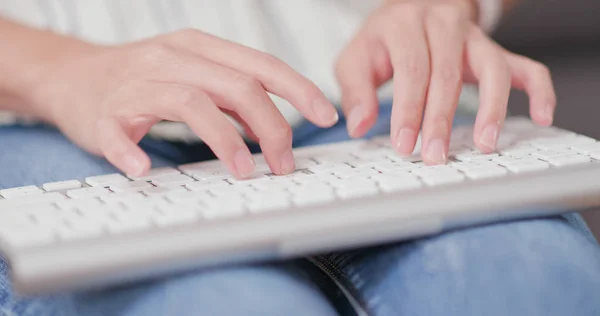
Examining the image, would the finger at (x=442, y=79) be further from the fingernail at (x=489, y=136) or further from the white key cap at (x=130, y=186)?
the white key cap at (x=130, y=186)

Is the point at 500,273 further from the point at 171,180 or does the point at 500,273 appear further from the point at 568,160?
the point at 171,180

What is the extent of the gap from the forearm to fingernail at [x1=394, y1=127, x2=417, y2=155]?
1.04 feet

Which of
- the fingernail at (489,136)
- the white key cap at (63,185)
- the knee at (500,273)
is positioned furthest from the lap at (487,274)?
the white key cap at (63,185)

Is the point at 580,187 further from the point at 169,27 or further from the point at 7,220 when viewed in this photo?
the point at 169,27

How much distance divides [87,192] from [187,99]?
0.10m

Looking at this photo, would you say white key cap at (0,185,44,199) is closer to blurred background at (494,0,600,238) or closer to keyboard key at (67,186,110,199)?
keyboard key at (67,186,110,199)

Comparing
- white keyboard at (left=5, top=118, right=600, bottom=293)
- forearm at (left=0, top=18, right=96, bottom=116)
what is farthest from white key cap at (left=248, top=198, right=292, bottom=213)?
forearm at (left=0, top=18, right=96, bottom=116)

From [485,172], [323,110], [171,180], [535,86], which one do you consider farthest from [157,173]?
[535,86]

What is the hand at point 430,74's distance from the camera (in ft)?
1.82

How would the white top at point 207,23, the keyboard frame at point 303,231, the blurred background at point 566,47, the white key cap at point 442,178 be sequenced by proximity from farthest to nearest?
1. the blurred background at point 566,47
2. the white top at point 207,23
3. the white key cap at point 442,178
4. the keyboard frame at point 303,231

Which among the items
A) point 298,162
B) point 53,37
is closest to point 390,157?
point 298,162

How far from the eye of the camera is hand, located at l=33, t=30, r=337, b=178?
19.7 inches

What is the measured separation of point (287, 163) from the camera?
0.51 metres

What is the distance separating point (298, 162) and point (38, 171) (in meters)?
0.21
